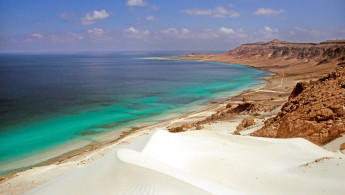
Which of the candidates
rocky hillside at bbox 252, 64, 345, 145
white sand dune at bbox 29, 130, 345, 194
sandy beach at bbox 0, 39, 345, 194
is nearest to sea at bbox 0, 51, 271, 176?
sandy beach at bbox 0, 39, 345, 194

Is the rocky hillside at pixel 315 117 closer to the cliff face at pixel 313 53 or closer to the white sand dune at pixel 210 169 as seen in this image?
the white sand dune at pixel 210 169

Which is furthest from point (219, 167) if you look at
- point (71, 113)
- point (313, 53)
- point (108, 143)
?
point (313, 53)

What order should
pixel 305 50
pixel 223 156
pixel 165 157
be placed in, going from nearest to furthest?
pixel 165 157
pixel 223 156
pixel 305 50

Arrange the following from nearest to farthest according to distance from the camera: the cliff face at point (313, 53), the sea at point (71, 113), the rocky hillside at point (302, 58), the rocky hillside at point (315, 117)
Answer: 1. the rocky hillside at point (315, 117)
2. the sea at point (71, 113)
3. the rocky hillside at point (302, 58)
4. the cliff face at point (313, 53)

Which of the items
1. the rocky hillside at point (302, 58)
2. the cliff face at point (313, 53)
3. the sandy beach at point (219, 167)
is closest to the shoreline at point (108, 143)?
the sandy beach at point (219, 167)

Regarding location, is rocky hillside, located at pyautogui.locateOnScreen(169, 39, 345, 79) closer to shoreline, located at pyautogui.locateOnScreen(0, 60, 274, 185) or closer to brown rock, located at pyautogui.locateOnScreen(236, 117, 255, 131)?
shoreline, located at pyautogui.locateOnScreen(0, 60, 274, 185)

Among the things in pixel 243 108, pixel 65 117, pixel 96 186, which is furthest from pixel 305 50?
pixel 96 186

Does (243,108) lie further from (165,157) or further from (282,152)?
(165,157)
